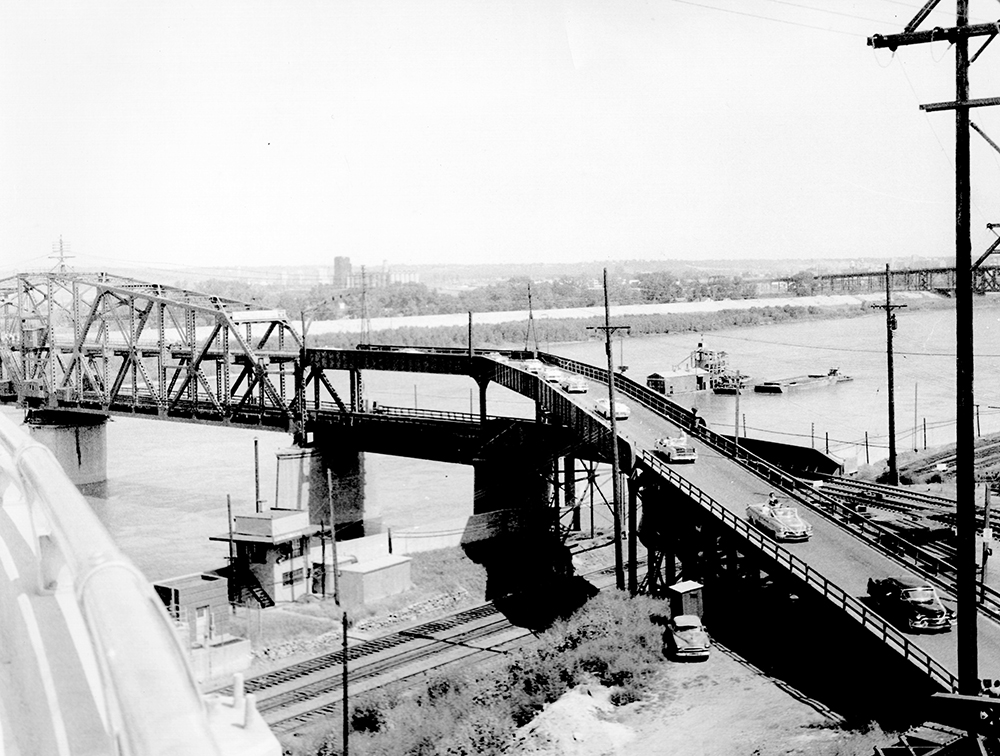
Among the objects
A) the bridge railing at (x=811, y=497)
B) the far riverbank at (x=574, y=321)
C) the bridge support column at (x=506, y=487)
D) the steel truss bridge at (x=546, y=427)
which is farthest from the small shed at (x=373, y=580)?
the far riverbank at (x=574, y=321)

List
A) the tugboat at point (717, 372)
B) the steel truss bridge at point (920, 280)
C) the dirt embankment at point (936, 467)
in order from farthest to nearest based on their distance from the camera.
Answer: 1. the tugboat at point (717, 372)
2. the steel truss bridge at point (920, 280)
3. the dirt embankment at point (936, 467)

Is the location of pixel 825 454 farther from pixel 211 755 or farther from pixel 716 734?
pixel 211 755

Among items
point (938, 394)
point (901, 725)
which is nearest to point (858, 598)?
point (901, 725)

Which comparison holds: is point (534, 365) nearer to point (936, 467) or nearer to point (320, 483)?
point (320, 483)

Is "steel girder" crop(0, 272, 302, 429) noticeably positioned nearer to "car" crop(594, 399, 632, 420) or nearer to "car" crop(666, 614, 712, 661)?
"car" crop(594, 399, 632, 420)

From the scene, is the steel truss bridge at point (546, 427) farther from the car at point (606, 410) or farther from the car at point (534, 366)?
the car at point (534, 366)

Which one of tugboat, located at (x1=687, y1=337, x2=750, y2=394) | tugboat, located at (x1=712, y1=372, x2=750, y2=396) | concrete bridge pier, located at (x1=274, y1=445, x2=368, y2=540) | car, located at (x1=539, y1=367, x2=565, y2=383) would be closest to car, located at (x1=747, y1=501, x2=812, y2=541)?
car, located at (x1=539, y1=367, x2=565, y2=383)

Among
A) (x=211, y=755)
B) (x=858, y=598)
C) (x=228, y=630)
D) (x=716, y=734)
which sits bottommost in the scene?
(x=228, y=630)
